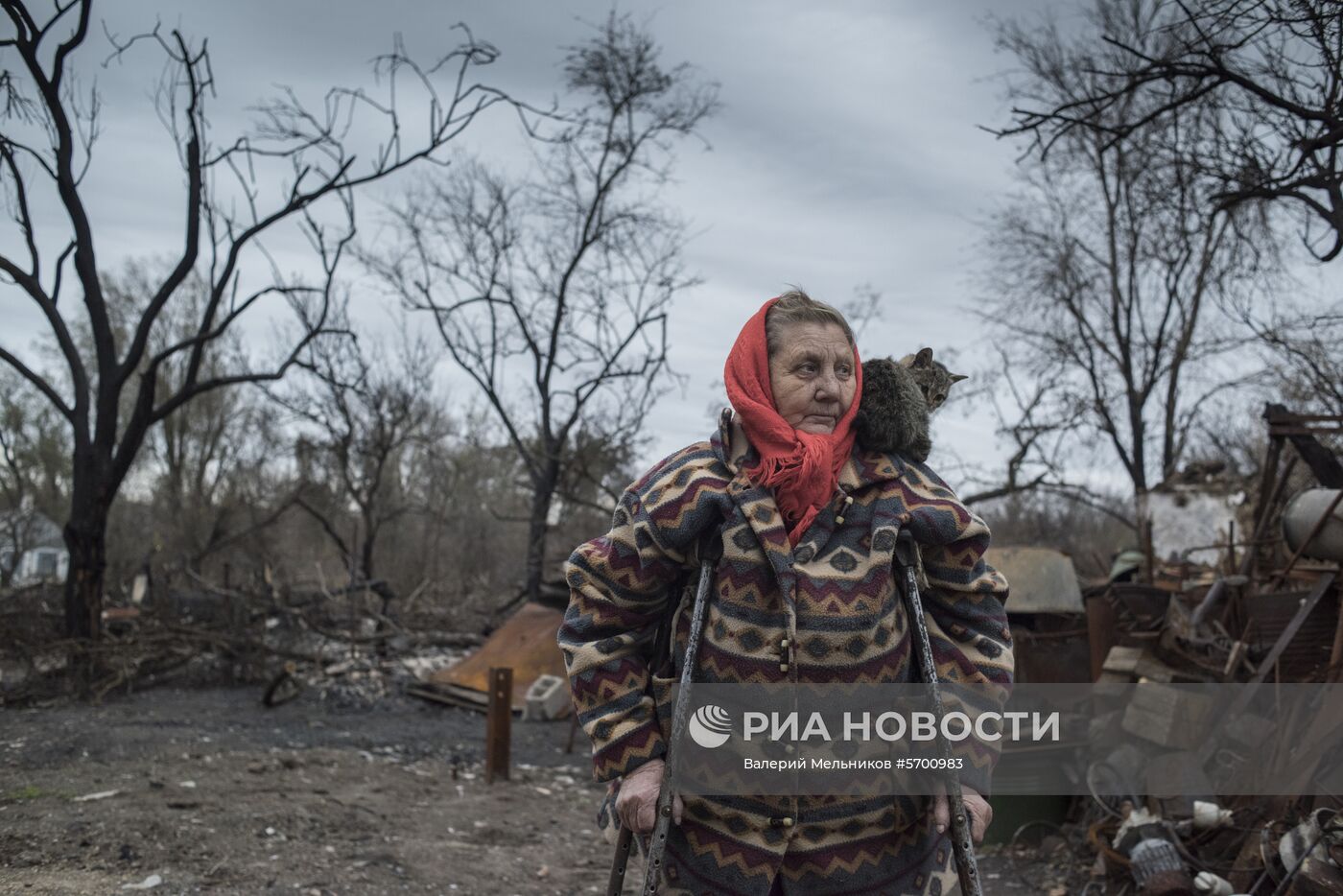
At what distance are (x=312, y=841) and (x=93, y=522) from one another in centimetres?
625

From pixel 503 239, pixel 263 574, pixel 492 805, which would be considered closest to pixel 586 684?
pixel 492 805

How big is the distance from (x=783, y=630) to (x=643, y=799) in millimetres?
489

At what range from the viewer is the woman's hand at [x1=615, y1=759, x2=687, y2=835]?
2318 mm

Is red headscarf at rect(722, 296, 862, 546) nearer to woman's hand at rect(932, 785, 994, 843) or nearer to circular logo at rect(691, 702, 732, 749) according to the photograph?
circular logo at rect(691, 702, 732, 749)

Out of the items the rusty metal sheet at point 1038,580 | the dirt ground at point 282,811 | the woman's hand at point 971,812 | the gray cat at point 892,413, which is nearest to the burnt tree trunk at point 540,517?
the dirt ground at point 282,811

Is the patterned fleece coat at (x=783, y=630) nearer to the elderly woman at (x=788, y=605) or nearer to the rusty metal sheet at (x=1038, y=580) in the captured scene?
the elderly woman at (x=788, y=605)

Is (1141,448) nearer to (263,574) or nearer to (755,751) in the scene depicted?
(263,574)

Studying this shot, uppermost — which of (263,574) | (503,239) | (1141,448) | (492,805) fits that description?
(503,239)

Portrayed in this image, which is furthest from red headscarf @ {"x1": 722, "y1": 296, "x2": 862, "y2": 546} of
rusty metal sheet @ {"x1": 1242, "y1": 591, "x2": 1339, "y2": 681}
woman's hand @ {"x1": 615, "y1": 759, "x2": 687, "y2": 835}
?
rusty metal sheet @ {"x1": 1242, "y1": 591, "x2": 1339, "y2": 681}

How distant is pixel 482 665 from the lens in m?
12.0

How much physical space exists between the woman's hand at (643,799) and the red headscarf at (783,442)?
0.62 m

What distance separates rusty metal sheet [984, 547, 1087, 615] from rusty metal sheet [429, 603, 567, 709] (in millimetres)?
5267

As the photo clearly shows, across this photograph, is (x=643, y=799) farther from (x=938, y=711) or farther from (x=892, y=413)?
(x=892, y=413)

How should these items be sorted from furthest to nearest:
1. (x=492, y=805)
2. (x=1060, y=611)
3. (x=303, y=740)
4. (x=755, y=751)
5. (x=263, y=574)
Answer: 1. (x=263, y=574)
2. (x=303, y=740)
3. (x=1060, y=611)
4. (x=492, y=805)
5. (x=755, y=751)
